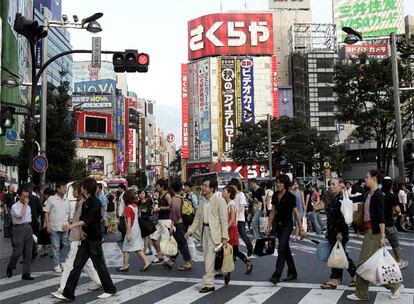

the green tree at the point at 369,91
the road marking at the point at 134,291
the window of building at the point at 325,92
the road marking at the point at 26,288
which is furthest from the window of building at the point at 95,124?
the road marking at the point at 134,291

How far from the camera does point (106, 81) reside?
10112 cm

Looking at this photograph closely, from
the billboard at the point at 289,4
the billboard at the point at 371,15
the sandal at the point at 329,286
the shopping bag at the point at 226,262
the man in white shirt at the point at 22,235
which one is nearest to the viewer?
the sandal at the point at 329,286

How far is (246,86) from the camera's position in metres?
73.8

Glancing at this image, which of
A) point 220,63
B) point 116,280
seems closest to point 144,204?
point 116,280

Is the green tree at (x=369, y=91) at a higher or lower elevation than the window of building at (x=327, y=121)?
lower

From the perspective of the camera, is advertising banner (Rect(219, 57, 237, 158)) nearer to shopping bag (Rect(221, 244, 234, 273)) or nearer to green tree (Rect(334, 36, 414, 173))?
green tree (Rect(334, 36, 414, 173))

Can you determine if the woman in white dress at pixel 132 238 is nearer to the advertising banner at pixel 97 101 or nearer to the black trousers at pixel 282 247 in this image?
the black trousers at pixel 282 247

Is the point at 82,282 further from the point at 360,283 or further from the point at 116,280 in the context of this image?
the point at 360,283

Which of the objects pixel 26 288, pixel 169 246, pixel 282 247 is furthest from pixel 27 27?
pixel 282 247

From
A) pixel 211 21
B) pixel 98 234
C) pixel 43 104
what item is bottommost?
pixel 98 234

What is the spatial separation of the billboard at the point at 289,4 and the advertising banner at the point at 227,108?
19770 millimetres

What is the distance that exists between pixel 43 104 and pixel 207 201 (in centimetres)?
1170

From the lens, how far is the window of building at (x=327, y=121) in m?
78.2

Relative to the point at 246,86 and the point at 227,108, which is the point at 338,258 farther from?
the point at 246,86
